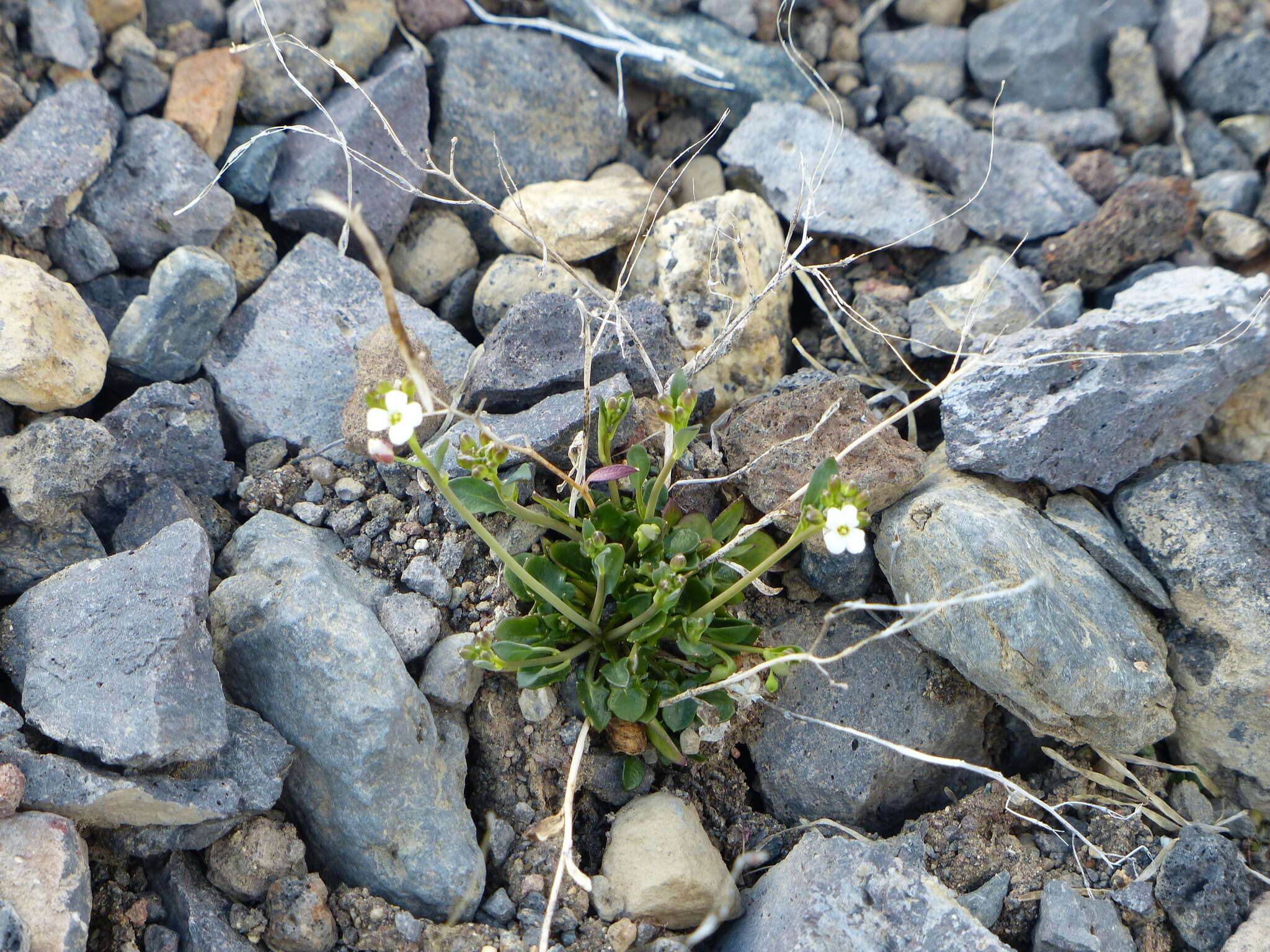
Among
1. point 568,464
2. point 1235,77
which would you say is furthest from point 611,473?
point 1235,77

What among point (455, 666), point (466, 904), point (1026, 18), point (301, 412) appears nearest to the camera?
point (466, 904)

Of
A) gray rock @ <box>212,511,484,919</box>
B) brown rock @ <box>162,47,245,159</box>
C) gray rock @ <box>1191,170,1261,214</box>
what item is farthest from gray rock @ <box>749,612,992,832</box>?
brown rock @ <box>162,47,245,159</box>

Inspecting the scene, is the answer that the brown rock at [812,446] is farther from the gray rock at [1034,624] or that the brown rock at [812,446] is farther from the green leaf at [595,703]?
the green leaf at [595,703]

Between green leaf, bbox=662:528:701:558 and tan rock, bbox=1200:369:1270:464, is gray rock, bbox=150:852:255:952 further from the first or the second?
tan rock, bbox=1200:369:1270:464

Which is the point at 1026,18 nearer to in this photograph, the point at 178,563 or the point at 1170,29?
the point at 1170,29

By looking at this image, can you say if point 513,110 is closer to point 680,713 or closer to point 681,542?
point 681,542

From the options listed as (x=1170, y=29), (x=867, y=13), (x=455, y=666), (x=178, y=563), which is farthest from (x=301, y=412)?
(x=1170, y=29)

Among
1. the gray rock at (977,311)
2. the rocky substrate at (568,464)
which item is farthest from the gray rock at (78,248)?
the gray rock at (977,311)
